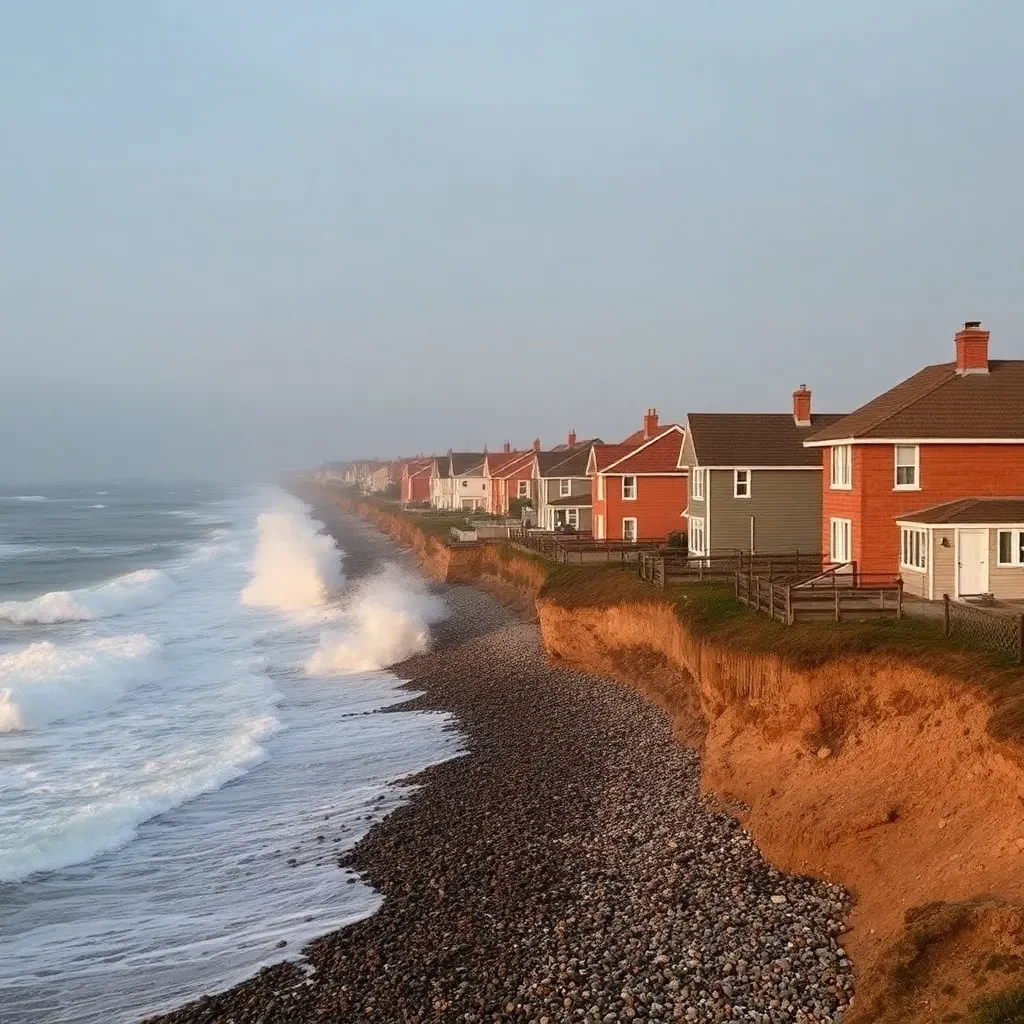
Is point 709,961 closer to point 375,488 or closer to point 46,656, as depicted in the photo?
point 46,656

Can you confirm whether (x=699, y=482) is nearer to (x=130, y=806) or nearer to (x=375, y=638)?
(x=375, y=638)

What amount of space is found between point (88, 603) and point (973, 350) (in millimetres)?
47574

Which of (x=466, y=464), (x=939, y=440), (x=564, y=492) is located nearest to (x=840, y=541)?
(x=939, y=440)

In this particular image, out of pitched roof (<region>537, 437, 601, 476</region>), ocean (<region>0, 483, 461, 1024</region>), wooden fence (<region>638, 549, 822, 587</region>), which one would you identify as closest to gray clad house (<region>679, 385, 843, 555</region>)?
wooden fence (<region>638, 549, 822, 587</region>)

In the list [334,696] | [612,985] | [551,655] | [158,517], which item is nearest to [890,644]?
[612,985]

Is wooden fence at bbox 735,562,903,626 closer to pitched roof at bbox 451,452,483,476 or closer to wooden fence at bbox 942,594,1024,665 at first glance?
wooden fence at bbox 942,594,1024,665

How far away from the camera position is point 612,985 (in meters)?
12.4

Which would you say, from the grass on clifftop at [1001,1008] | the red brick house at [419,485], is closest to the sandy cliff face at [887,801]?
the grass on clifftop at [1001,1008]

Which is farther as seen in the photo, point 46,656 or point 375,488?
point 375,488

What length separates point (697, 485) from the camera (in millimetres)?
38281

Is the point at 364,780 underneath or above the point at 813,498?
underneath

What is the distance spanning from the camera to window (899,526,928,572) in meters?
24.2

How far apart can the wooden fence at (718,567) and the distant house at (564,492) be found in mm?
22493

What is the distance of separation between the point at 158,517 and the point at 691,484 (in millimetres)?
135088
